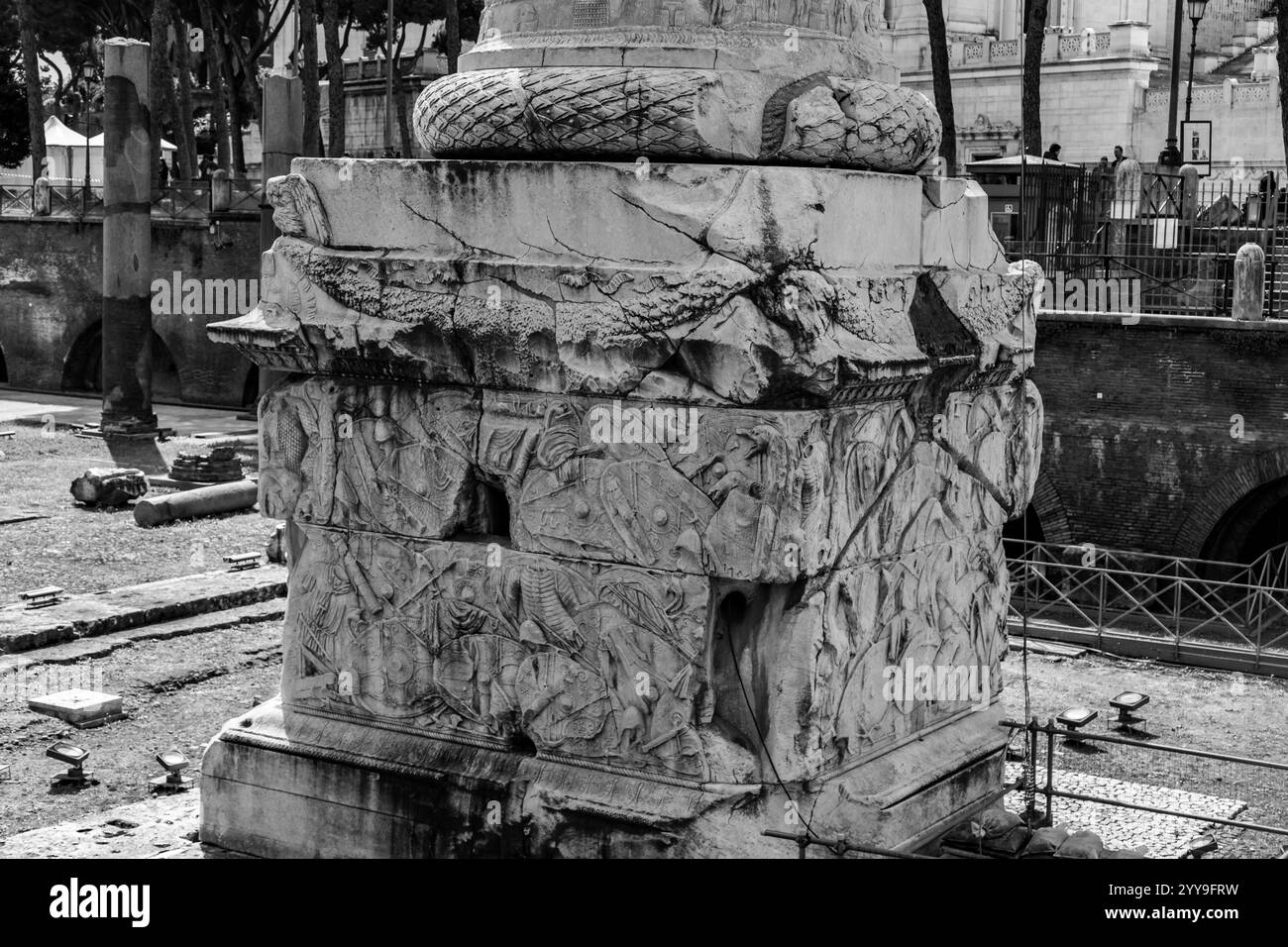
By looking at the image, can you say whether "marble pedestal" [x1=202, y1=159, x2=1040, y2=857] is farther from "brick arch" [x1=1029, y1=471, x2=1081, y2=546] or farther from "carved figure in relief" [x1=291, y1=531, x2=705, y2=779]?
"brick arch" [x1=1029, y1=471, x2=1081, y2=546]

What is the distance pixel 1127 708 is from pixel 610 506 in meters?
5.20

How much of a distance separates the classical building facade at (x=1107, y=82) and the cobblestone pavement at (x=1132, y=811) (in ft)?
89.1

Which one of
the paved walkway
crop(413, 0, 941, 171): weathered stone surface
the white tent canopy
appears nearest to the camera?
crop(413, 0, 941, 171): weathered stone surface

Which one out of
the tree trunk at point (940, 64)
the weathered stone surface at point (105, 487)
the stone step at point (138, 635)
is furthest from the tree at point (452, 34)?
the stone step at point (138, 635)

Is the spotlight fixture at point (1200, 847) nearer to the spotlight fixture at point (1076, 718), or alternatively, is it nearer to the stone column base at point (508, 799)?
the stone column base at point (508, 799)

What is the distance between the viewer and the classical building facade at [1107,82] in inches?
1340

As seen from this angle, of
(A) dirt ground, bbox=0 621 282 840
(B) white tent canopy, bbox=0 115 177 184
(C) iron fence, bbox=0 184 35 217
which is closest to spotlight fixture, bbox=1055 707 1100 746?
(A) dirt ground, bbox=0 621 282 840

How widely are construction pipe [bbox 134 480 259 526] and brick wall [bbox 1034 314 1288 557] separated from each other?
785cm

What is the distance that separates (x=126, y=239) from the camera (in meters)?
22.7

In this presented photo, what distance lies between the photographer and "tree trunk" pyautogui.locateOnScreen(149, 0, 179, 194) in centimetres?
3206

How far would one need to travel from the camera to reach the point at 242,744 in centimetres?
654

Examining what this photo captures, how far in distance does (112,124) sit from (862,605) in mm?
17888

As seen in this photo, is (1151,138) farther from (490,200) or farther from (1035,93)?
(490,200)
